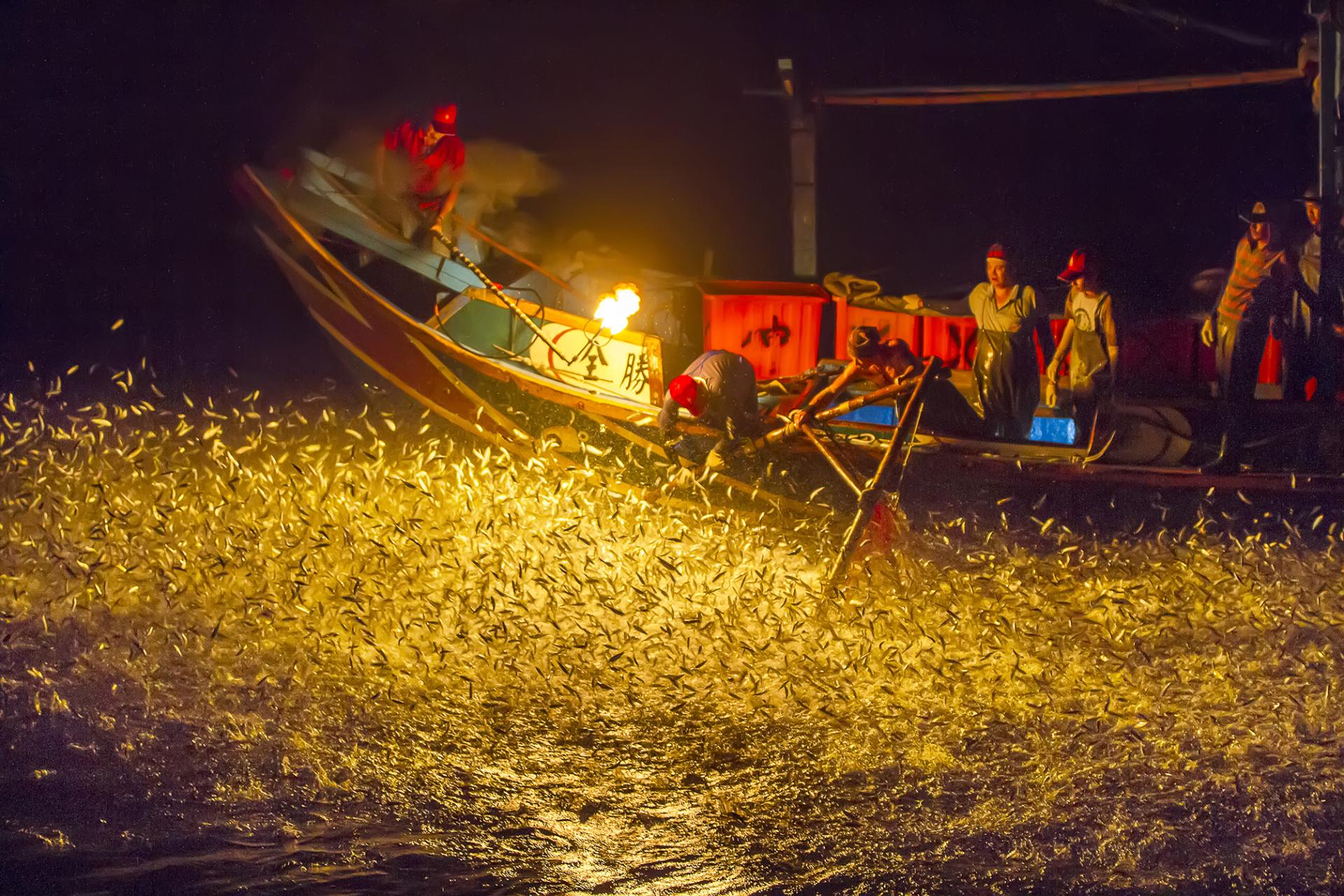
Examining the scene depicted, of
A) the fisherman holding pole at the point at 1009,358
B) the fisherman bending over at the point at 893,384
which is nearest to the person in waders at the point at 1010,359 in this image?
the fisherman holding pole at the point at 1009,358

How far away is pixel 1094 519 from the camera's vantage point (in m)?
4.88

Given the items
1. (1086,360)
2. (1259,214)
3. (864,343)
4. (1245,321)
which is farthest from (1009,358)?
(1259,214)

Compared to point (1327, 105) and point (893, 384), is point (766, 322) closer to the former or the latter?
point (893, 384)

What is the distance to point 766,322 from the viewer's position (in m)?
4.95

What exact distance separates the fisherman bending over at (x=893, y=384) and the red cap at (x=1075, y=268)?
702mm

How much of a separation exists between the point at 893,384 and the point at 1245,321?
1.49m

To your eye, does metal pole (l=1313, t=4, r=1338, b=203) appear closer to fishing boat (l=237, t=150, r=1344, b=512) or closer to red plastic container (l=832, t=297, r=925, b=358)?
fishing boat (l=237, t=150, r=1344, b=512)

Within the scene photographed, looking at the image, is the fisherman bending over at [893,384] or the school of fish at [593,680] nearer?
the school of fish at [593,680]

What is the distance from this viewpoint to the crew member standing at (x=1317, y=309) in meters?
4.67

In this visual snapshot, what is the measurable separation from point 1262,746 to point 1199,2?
3.26 meters

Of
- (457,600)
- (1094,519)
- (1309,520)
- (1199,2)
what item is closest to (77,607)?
(457,600)

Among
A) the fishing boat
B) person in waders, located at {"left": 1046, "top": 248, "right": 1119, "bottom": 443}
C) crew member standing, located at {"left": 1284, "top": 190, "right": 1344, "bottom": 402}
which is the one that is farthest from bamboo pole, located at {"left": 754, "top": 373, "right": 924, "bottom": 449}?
crew member standing, located at {"left": 1284, "top": 190, "right": 1344, "bottom": 402}

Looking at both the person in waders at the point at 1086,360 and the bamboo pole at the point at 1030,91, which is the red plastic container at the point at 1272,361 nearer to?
the person in waders at the point at 1086,360

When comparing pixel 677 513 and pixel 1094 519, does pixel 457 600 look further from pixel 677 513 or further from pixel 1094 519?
pixel 1094 519
